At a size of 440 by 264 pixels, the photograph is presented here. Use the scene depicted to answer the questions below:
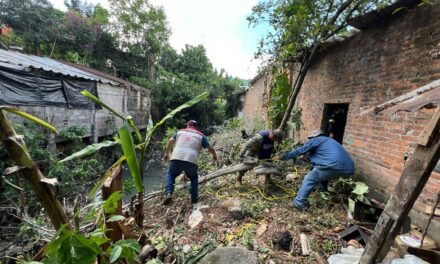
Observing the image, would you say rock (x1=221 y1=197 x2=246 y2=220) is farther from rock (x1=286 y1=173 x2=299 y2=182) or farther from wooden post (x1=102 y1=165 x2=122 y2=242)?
wooden post (x1=102 y1=165 x2=122 y2=242)

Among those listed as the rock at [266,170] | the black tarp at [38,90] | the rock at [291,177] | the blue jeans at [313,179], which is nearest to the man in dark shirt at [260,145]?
the rock at [266,170]

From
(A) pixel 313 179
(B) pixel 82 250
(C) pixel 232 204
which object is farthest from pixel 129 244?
(A) pixel 313 179

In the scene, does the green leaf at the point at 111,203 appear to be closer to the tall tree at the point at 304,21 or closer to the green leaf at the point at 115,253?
the green leaf at the point at 115,253

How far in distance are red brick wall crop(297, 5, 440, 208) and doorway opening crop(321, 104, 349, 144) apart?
479 mm

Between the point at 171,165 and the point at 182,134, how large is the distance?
0.60m

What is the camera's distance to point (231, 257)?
242 cm

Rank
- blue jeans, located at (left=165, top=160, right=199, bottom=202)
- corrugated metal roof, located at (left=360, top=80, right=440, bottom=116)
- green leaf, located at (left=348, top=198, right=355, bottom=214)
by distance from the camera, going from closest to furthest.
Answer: corrugated metal roof, located at (left=360, top=80, right=440, bottom=116)
green leaf, located at (left=348, top=198, right=355, bottom=214)
blue jeans, located at (left=165, top=160, right=199, bottom=202)

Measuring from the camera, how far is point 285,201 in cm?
410

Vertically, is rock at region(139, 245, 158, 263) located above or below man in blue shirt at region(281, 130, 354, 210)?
below

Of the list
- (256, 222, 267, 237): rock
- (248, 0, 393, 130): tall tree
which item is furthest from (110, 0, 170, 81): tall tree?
(256, 222, 267, 237): rock

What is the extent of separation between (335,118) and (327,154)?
2783 millimetres

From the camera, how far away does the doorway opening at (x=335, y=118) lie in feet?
18.6

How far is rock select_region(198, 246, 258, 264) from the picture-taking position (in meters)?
2.40

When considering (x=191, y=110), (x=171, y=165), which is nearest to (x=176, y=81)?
(x=191, y=110)
